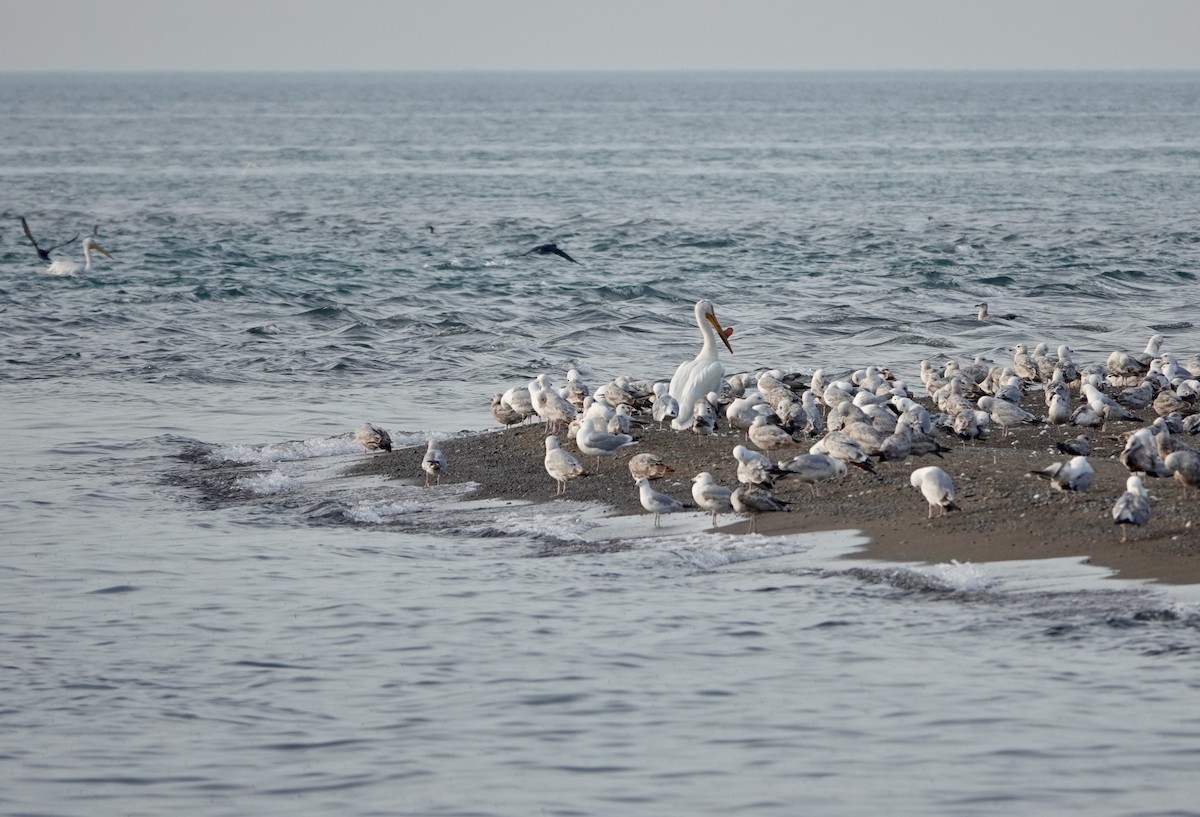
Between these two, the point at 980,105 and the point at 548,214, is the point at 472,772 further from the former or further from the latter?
the point at 980,105

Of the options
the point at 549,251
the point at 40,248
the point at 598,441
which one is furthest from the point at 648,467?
the point at 40,248

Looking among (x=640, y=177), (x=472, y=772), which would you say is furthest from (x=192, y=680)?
(x=640, y=177)

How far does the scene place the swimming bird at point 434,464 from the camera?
52.0ft

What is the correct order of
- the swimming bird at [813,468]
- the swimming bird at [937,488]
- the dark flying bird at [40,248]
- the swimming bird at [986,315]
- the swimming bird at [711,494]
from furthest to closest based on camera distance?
the dark flying bird at [40,248], the swimming bird at [986,315], the swimming bird at [813,468], the swimming bird at [711,494], the swimming bird at [937,488]

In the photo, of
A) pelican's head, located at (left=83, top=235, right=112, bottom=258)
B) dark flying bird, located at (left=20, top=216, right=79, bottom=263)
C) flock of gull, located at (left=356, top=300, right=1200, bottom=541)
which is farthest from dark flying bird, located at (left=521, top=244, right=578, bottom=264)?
flock of gull, located at (left=356, top=300, right=1200, bottom=541)

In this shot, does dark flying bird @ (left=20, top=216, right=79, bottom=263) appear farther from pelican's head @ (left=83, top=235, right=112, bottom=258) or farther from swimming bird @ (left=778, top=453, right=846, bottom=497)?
swimming bird @ (left=778, top=453, right=846, bottom=497)

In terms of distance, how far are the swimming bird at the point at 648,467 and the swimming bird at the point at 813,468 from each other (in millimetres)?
1071

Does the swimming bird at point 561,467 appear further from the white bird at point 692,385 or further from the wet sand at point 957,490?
the white bird at point 692,385

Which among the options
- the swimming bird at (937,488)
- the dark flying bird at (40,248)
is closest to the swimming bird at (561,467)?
the swimming bird at (937,488)

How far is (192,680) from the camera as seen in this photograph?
34.8ft

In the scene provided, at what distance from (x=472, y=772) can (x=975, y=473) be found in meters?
6.72

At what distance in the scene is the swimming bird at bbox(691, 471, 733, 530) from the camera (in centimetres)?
1398

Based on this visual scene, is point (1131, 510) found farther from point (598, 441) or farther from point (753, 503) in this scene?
point (598, 441)

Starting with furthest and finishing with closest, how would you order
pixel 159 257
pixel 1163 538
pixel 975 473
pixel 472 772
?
pixel 159 257 → pixel 975 473 → pixel 1163 538 → pixel 472 772
